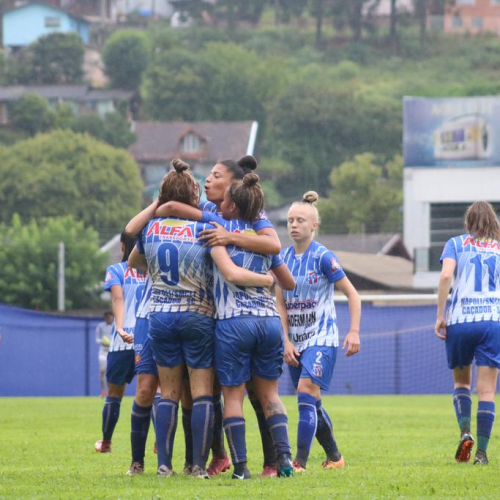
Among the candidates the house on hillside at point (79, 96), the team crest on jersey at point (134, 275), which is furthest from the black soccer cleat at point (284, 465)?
the house on hillside at point (79, 96)

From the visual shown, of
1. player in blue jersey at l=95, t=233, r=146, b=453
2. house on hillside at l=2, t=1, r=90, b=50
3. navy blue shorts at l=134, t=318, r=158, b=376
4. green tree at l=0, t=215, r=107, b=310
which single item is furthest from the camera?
house on hillside at l=2, t=1, r=90, b=50

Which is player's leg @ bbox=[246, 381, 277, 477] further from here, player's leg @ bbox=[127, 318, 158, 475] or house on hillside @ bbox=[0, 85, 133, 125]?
house on hillside @ bbox=[0, 85, 133, 125]

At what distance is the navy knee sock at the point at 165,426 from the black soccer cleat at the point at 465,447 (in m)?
2.30

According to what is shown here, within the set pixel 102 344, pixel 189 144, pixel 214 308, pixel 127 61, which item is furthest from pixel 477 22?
pixel 214 308

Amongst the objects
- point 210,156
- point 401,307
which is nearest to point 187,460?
point 401,307

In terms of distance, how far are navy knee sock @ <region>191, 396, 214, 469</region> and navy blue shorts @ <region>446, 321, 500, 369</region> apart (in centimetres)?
225

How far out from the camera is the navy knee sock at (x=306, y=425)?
8.89 m

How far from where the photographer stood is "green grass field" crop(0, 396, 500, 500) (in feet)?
24.6

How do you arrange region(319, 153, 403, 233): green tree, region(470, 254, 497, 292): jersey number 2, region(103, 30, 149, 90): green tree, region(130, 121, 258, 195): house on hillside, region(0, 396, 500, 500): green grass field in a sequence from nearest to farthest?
region(0, 396, 500, 500): green grass field → region(470, 254, 497, 292): jersey number 2 → region(319, 153, 403, 233): green tree → region(130, 121, 258, 195): house on hillside → region(103, 30, 149, 90): green tree

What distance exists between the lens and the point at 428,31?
544 feet

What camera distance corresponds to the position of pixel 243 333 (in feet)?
26.5

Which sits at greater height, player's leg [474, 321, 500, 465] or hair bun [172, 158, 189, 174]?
hair bun [172, 158, 189, 174]

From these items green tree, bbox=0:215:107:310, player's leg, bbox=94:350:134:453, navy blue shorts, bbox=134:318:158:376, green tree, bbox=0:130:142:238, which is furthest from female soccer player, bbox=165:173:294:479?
green tree, bbox=0:130:142:238

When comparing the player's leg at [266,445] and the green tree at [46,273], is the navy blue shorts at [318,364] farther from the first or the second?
the green tree at [46,273]
